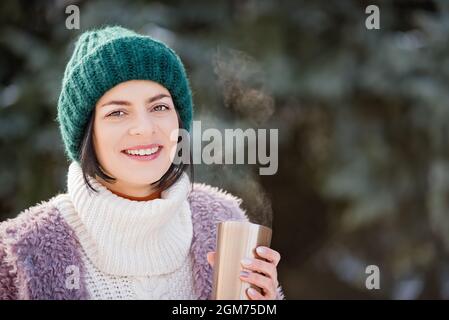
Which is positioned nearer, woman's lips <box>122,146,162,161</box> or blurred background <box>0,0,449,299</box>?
woman's lips <box>122,146,162,161</box>

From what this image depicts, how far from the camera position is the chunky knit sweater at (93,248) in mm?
1108

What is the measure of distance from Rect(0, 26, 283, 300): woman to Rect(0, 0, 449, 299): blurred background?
70 cm

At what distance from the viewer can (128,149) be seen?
1.13 meters

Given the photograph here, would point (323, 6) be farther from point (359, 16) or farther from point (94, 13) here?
point (94, 13)

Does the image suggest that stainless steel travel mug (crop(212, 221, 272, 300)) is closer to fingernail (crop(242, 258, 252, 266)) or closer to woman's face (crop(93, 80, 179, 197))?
fingernail (crop(242, 258, 252, 266))

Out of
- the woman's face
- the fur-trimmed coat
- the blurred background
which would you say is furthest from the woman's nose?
the blurred background

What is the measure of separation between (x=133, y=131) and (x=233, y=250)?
0.21m

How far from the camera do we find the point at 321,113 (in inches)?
105

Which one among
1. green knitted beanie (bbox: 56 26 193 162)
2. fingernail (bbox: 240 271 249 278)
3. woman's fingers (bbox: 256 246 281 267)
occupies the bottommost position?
fingernail (bbox: 240 271 249 278)

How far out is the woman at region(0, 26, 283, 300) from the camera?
3.62ft

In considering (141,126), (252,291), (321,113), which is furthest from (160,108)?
(321,113)

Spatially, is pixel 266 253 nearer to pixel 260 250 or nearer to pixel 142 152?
pixel 260 250

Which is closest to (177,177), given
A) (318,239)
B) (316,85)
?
(316,85)
